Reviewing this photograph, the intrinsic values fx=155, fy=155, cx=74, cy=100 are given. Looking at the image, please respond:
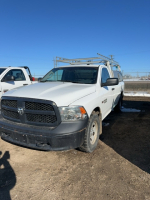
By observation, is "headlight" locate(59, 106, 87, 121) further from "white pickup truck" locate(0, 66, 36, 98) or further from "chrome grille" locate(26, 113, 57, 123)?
"white pickup truck" locate(0, 66, 36, 98)

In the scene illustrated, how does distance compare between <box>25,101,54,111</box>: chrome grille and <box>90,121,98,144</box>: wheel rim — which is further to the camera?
<box>90,121,98,144</box>: wheel rim

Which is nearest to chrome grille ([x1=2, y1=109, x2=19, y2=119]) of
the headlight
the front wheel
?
the headlight

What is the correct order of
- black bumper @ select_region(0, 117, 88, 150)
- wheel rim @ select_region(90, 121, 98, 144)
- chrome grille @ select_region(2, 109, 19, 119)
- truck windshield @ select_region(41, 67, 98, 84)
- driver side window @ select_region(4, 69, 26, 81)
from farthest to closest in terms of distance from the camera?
1. driver side window @ select_region(4, 69, 26, 81)
2. truck windshield @ select_region(41, 67, 98, 84)
3. wheel rim @ select_region(90, 121, 98, 144)
4. chrome grille @ select_region(2, 109, 19, 119)
5. black bumper @ select_region(0, 117, 88, 150)

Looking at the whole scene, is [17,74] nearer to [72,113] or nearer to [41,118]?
[41,118]

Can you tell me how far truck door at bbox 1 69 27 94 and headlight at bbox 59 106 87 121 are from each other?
4.06m

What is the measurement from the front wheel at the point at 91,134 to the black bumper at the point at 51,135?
0.74ft

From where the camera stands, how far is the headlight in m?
2.60

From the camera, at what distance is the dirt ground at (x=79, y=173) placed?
2.23m

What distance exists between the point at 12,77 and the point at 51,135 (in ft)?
13.0

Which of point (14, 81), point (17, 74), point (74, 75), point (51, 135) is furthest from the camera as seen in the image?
point (17, 74)

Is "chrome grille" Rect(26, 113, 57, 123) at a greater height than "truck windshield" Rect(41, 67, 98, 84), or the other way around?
"truck windshield" Rect(41, 67, 98, 84)

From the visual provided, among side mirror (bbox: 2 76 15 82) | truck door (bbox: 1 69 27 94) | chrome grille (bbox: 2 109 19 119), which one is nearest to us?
chrome grille (bbox: 2 109 19 119)

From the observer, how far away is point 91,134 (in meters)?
3.28

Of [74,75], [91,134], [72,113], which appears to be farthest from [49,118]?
A: [74,75]
